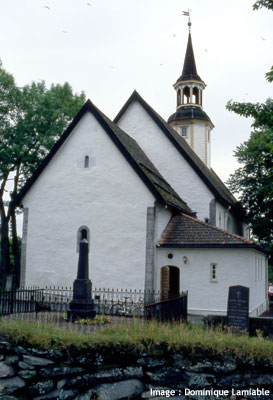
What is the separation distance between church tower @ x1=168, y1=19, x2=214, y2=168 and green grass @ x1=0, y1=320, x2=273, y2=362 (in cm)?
2279

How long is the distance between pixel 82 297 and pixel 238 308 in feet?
15.8

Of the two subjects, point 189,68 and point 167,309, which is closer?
point 167,309

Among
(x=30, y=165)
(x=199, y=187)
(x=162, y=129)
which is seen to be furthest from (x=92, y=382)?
(x=30, y=165)

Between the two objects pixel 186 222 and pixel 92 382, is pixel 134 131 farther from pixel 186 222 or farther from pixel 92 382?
pixel 92 382

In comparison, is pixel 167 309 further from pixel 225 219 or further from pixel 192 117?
pixel 192 117

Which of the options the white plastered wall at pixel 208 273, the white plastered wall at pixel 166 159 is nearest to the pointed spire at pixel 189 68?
the white plastered wall at pixel 166 159

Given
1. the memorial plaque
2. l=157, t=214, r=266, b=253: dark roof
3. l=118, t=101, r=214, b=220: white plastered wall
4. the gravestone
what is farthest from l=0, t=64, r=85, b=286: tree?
the memorial plaque

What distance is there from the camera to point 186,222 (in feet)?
64.8

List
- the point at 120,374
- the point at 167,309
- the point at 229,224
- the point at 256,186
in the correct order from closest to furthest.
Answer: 1. the point at 120,374
2. the point at 167,309
3. the point at 229,224
4. the point at 256,186

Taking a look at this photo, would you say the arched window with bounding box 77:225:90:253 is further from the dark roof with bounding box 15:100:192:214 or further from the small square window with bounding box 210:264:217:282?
the small square window with bounding box 210:264:217:282

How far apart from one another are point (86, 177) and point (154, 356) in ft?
40.8

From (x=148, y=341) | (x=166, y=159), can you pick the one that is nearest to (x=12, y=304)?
(x=148, y=341)

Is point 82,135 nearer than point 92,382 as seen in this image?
No

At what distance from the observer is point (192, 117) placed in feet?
98.4
